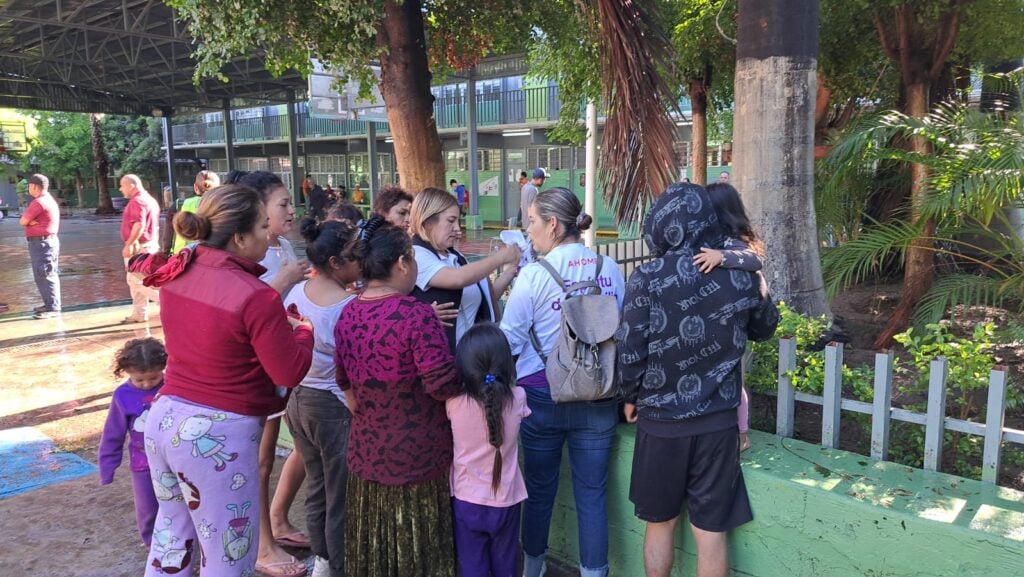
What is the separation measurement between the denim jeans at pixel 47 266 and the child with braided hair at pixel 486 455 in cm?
846

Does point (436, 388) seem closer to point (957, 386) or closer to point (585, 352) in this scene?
point (585, 352)

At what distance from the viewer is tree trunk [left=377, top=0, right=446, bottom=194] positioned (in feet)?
17.9

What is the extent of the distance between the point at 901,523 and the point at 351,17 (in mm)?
4696

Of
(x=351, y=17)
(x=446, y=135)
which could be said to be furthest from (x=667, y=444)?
(x=446, y=135)

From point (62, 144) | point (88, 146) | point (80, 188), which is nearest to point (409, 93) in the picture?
point (88, 146)

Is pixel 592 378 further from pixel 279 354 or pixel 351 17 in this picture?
pixel 351 17

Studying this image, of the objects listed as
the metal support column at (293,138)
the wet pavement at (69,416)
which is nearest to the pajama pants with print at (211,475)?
the wet pavement at (69,416)

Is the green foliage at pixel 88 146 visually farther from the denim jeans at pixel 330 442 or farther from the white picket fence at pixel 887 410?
the white picket fence at pixel 887 410

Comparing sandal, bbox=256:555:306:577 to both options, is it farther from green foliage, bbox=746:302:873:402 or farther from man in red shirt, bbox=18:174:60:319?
man in red shirt, bbox=18:174:60:319

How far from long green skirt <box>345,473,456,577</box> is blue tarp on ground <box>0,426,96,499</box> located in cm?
289

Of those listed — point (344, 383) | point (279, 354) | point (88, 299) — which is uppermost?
point (279, 354)

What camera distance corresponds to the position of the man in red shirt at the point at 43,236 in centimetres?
862

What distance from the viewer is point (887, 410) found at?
2.59m

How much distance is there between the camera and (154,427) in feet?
7.57
